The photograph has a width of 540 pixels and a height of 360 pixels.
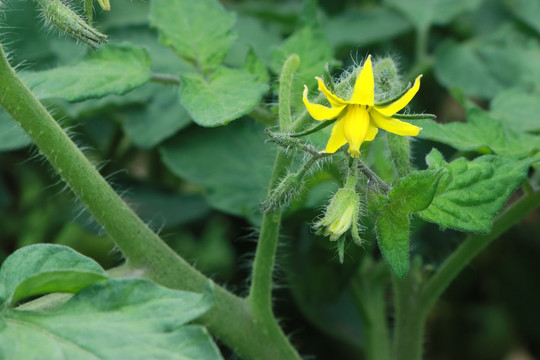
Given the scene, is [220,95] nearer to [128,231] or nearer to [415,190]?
[128,231]

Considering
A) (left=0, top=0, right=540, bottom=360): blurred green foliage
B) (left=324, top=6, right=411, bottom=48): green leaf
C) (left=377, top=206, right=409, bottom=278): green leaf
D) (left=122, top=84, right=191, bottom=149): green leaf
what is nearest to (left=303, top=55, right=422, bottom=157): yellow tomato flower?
(left=377, top=206, right=409, bottom=278): green leaf

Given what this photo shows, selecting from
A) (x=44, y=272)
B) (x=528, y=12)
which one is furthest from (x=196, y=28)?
(x=528, y=12)

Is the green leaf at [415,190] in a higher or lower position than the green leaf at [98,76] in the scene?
lower

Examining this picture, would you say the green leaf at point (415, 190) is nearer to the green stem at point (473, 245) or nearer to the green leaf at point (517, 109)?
the green stem at point (473, 245)

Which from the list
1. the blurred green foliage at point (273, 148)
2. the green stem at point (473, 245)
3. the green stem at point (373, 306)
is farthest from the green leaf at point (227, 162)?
the green stem at point (473, 245)

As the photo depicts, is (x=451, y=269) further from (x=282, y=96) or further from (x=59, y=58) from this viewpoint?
(x=59, y=58)

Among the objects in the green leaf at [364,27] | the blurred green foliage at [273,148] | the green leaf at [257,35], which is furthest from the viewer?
the green leaf at [364,27]

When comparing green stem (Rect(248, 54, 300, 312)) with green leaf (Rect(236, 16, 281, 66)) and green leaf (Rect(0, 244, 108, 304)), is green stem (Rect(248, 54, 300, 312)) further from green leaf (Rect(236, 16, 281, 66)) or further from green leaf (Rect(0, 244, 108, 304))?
green leaf (Rect(236, 16, 281, 66))
